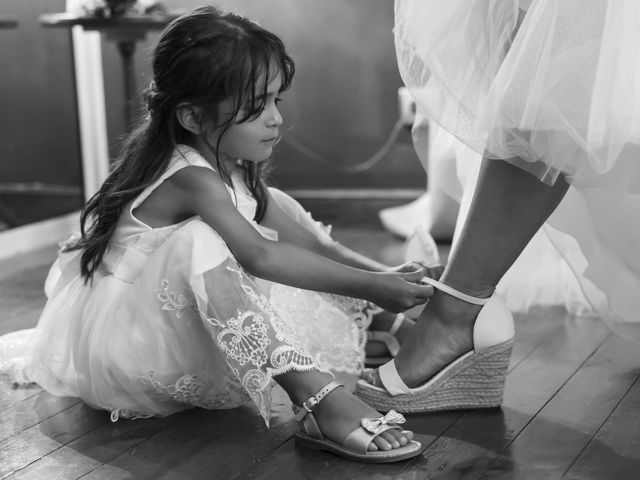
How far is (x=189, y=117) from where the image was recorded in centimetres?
143

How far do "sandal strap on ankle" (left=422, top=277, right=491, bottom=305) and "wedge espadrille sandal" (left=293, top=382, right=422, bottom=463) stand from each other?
0.67ft

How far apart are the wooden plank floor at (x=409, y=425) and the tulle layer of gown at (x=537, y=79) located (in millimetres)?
312

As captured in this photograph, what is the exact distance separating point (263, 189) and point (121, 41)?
1.48 m

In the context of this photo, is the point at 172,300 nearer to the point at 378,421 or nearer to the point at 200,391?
the point at 200,391

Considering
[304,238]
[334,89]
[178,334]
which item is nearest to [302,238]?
[304,238]

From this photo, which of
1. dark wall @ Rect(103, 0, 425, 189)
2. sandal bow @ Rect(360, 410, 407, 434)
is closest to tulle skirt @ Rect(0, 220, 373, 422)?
sandal bow @ Rect(360, 410, 407, 434)

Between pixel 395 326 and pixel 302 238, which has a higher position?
pixel 302 238

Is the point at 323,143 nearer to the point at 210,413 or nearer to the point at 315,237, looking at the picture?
the point at 315,237

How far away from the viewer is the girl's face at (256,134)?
1428mm

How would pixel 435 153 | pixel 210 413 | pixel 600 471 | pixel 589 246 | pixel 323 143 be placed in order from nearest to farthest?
pixel 600 471
pixel 210 413
pixel 589 246
pixel 435 153
pixel 323 143

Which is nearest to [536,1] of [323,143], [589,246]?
[589,246]

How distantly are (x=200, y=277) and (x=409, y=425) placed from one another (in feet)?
1.18

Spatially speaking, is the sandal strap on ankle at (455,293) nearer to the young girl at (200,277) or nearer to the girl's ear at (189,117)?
the young girl at (200,277)

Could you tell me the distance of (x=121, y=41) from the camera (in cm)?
290
